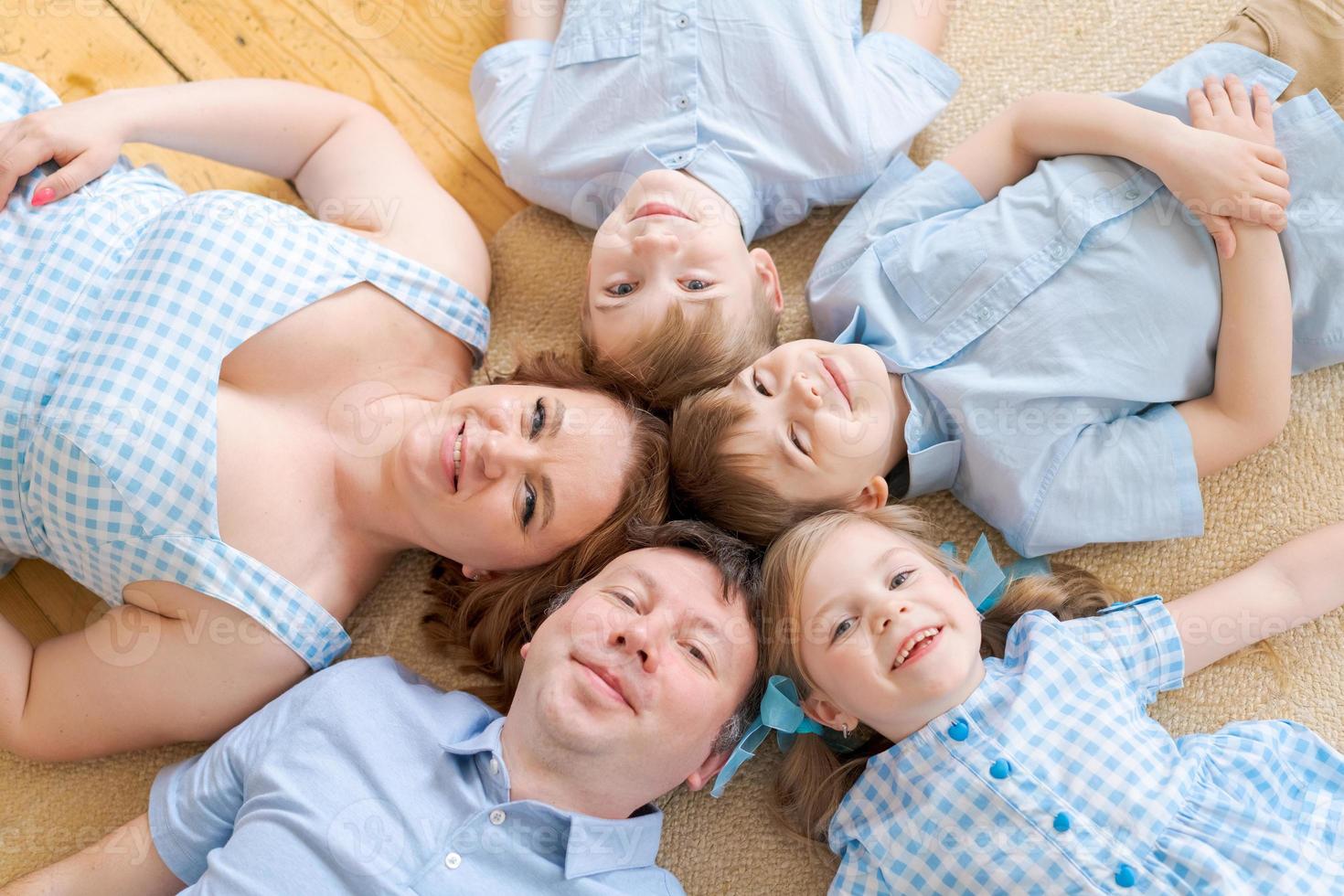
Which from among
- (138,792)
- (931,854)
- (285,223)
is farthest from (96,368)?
(931,854)

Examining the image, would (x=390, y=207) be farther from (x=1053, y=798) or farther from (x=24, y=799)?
(x=1053, y=798)

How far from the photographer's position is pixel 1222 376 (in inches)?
51.8

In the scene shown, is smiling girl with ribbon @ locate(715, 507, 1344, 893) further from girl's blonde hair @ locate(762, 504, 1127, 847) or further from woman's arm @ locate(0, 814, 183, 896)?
woman's arm @ locate(0, 814, 183, 896)

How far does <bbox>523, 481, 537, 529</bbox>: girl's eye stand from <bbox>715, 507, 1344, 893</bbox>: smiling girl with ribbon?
0.29 m

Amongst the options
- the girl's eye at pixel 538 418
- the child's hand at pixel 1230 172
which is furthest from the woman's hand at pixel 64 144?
the child's hand at pixel 1230 172

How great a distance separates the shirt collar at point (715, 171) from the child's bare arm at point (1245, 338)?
23.0 inches

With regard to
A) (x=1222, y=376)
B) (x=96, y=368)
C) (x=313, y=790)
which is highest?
(x=96, y=368)

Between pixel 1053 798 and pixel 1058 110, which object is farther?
pixel 1058 110

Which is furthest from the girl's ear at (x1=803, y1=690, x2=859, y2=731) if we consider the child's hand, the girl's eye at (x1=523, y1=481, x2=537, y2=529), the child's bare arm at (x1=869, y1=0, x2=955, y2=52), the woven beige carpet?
the child's bare arm at (x1=869, y1=0, x2=955, y2=52)

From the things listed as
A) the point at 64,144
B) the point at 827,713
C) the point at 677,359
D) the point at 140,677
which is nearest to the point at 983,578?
the point at 827,713

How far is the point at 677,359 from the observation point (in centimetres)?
132

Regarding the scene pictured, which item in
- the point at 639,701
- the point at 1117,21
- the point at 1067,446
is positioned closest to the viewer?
the point at 639,701

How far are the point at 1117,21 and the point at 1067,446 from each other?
708 millimetres

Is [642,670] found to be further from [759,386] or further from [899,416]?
[899,416]
